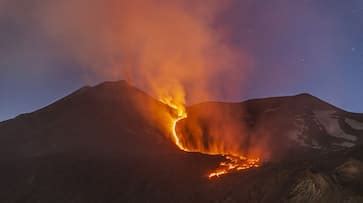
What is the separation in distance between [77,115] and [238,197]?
55365mm

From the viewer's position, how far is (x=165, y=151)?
257 ft

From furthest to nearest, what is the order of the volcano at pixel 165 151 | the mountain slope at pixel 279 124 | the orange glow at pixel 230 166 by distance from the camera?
the mountain slope at pixel 279 124 < the orange glow at pixel 230 166 < the volcano at pixel 165 151

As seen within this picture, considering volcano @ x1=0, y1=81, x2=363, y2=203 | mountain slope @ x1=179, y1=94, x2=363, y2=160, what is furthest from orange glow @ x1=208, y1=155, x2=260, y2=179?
mountain slope @ x1=179, y1=94, x2=363, y2=160

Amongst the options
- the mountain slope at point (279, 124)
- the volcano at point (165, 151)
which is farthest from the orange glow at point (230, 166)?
the mountain slope at point (279, 124)

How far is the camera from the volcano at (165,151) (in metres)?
47.8

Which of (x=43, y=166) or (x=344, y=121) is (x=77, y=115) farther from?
(x=344, y=121)

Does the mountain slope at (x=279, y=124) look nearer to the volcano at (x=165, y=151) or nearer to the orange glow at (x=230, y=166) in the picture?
the volcano at (x=165, y=151)

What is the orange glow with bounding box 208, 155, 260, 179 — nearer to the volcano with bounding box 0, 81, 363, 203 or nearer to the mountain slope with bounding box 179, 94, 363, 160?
the volcano with bounding box 0, 81, 363, 203

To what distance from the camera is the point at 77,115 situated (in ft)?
318

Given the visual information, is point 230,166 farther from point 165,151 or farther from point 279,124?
point 279,124

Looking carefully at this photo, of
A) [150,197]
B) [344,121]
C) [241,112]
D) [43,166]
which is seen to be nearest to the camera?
[150,197]

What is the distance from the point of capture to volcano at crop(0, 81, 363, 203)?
4781 centimetres

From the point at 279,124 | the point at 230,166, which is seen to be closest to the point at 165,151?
the point at 230,166

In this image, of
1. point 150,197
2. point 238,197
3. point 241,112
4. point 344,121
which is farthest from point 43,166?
point 344,121
